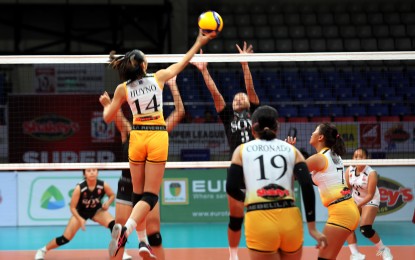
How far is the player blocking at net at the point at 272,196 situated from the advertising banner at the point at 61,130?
11.9 m

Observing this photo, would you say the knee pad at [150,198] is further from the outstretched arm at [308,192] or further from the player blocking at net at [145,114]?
the outstretched arm at [308,192]

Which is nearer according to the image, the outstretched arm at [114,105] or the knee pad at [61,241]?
the outstretched arm at [114,105]

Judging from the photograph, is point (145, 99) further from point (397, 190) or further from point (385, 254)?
point (397, 190)

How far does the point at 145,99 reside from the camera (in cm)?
701

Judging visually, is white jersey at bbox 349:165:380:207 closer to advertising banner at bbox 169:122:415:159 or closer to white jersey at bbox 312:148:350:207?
white jersey at bbox 312:148:350:207

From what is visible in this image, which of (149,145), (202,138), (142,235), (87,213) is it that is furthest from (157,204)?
(202,138)

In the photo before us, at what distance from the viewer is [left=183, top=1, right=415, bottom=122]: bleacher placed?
1906cm

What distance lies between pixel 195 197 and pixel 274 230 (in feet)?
34.5

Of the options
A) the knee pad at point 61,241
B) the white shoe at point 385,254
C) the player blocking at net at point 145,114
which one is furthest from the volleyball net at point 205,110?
the player blocking at net at point 145,114

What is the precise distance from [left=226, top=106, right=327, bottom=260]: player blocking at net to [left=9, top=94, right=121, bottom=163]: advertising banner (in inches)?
468

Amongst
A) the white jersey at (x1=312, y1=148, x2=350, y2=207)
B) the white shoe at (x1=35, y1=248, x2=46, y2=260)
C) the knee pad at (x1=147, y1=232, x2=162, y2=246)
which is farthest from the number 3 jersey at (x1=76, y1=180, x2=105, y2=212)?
the white jersey at (x1=312, y1=148, x2=350, y2=207)

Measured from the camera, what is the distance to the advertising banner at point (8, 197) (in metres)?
15.6

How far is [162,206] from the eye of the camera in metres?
15.8

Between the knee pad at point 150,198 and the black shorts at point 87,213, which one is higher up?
the knee pad at point 150,198
